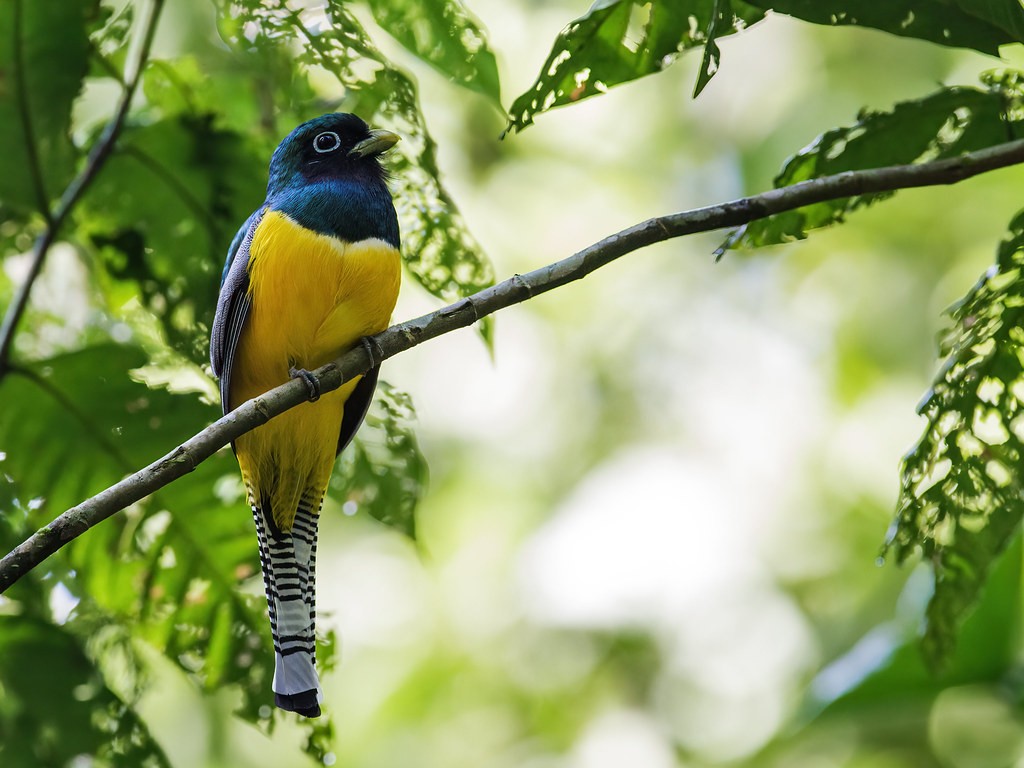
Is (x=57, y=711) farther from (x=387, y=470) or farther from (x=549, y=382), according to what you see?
(x=549, y=382)

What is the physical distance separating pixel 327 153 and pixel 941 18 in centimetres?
141

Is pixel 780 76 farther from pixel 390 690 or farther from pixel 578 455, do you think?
pixel 390 690

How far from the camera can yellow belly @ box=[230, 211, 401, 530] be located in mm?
2529

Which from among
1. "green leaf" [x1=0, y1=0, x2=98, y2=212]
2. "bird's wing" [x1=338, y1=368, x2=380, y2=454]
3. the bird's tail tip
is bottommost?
the bird's tail tip

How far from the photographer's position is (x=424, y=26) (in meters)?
2.27

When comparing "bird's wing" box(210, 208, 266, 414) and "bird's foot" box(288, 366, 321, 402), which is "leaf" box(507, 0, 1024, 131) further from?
"bird's wing" box(210, 208, 266, 414)

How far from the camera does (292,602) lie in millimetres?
2494

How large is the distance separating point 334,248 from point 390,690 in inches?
136

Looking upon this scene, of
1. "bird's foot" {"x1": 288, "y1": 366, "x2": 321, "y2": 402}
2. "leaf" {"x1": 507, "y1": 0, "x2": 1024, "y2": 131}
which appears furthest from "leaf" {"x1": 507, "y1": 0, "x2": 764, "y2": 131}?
"bird's foot" {"x1": 288, "y1": 366, "x2": 321, "y2": 402}

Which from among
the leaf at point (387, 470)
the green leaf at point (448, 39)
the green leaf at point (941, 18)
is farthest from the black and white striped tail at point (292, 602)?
the green leaf at point (941, 18)

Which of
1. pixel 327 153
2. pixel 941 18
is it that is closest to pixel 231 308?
pixel 327 153

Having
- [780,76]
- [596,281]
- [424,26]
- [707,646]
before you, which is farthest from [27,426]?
[780,76]

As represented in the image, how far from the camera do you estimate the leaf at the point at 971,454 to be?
77.3 inches

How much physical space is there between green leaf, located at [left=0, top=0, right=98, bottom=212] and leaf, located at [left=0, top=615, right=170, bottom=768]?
0.98 meters
